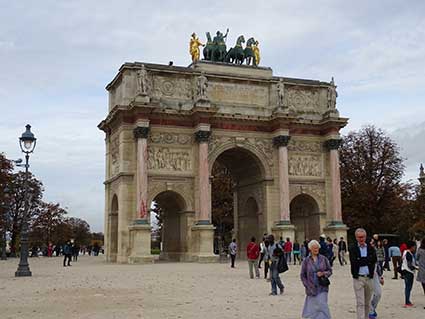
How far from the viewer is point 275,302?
13828 mm

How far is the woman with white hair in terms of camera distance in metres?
8.76

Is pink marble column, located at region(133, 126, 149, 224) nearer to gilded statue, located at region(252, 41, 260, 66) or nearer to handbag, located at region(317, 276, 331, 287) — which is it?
gilded statue, located at region(252, 41, 260, 66)

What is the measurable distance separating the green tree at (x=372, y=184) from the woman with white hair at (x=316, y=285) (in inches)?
1719

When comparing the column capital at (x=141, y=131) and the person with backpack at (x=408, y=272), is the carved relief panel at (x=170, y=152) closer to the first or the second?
the column capital at (x=141, y=131)

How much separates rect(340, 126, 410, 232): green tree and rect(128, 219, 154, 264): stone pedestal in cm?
2304

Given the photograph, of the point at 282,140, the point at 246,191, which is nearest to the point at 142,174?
the point at 282,140

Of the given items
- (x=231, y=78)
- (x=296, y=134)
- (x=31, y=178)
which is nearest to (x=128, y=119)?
(x=231, y=78)

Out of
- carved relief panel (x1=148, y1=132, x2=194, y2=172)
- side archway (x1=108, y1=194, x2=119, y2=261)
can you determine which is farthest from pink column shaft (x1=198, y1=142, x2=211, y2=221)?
side archway (x1=108, y1=194, x2=119, y2=261)

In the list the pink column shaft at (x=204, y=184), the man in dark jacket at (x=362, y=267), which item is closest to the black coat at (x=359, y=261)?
the man in dark jacket at (x=362, y=267)

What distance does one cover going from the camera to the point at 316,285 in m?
8.91

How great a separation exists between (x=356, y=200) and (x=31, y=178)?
40.0m

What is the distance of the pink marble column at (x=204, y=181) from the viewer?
36906mm

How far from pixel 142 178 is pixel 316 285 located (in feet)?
90.5

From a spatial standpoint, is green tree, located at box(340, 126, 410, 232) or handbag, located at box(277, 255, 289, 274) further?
green tree, located at box(340, 126, 410, 232)
